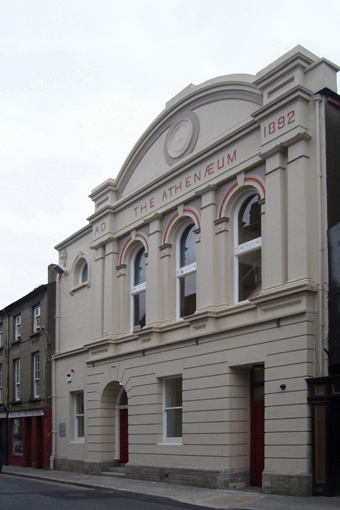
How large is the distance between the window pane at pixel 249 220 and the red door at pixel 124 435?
7962mm

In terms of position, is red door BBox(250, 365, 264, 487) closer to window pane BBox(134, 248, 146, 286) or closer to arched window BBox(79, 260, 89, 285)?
window pane BBox(134, 248, 146, 286)

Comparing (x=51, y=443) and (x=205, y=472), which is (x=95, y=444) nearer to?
(x=51, y=443)

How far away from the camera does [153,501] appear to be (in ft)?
44.9

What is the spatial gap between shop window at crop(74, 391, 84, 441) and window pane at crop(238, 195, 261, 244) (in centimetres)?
1051

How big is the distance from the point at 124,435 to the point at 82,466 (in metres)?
2.56

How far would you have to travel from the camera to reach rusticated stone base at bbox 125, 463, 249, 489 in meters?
14.6

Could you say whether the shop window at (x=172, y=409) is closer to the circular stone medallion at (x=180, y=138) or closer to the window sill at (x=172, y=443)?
the window sill at (x=172, y=443)

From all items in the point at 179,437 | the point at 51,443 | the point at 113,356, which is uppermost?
the point at 113,356

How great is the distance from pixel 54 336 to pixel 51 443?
14.1ft

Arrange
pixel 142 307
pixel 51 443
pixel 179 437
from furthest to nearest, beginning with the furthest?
pixel 51 443 < pixel 142 307 < pixel 179 437

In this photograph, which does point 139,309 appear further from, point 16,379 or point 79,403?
point 16,379

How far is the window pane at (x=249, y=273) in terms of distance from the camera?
1545cm

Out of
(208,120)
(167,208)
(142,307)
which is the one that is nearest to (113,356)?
(142,307)

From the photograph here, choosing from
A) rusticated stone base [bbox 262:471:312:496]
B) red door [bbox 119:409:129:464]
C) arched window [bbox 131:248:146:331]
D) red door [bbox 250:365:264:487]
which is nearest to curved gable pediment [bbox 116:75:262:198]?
arched window [bbox 131:248:146:331]
